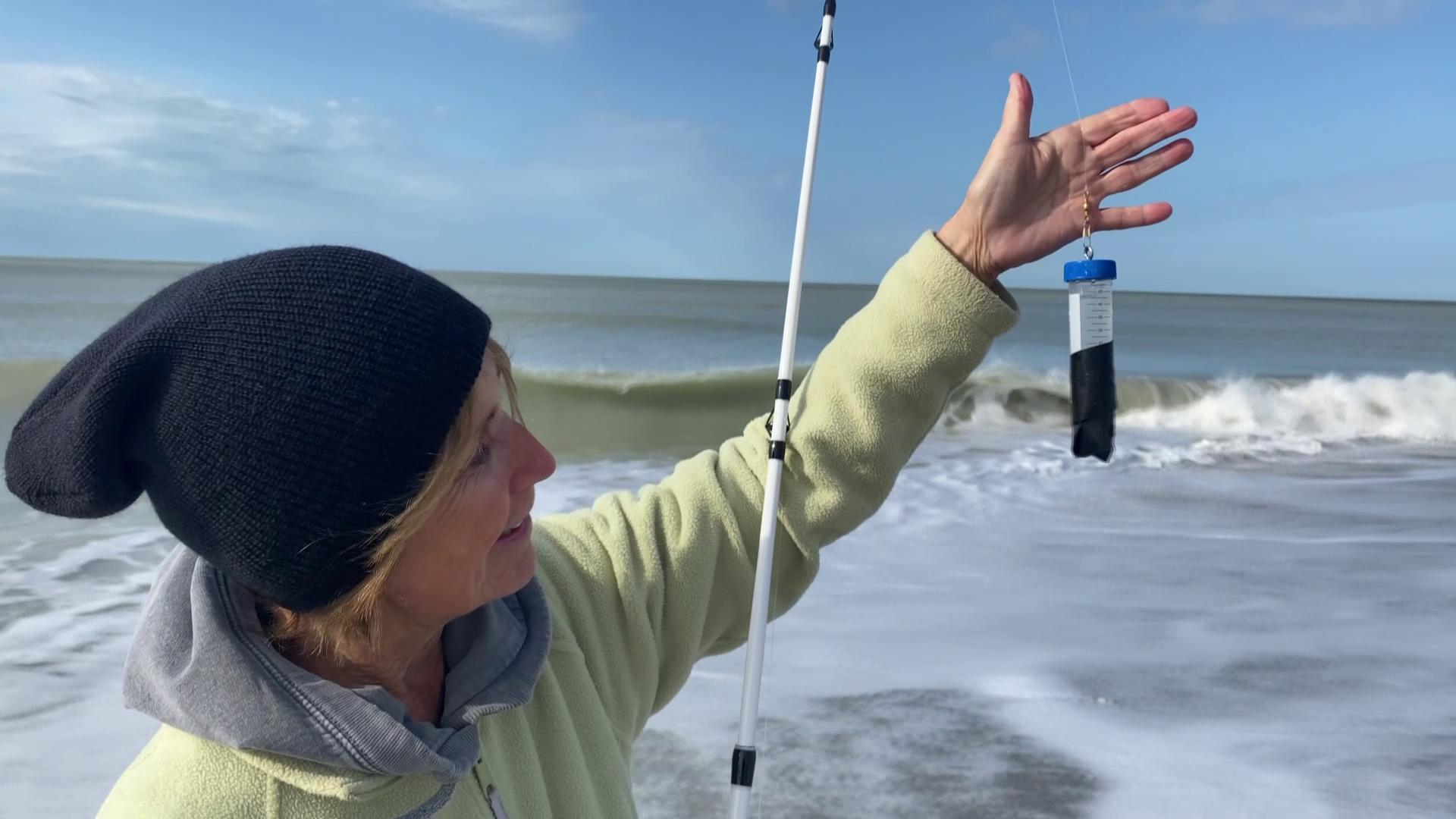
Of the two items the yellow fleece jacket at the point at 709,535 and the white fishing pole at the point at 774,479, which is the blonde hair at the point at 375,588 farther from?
the white fishing pole at the point at 774,479

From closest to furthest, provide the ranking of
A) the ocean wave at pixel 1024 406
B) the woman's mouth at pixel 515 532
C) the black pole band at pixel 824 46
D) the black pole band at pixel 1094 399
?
1. the woman's mouth at pixel 515 532
2. the black pole band at pixel 1094 399
3. the black pole band at pixel 824 46
4. the ocean wave at pixel 1024 406

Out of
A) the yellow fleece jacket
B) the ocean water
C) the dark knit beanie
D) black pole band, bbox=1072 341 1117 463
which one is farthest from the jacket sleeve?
the ocean water

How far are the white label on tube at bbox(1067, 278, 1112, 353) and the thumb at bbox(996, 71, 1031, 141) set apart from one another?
24cm

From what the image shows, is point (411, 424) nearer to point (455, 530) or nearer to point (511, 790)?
point (455, 530)

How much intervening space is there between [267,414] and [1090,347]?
1173mm

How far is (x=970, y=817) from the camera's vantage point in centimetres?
297

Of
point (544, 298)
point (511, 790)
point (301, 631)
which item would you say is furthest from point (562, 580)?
point (544, 298)

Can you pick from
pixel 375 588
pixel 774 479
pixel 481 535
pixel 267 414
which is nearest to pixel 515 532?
pixel 481 535

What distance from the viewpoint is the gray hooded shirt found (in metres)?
1.04

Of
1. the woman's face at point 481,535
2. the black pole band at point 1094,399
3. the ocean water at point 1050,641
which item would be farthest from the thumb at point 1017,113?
the ocean water at point 1050,641

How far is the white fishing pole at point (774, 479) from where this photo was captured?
5.32 ft

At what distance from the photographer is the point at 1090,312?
1.65 m

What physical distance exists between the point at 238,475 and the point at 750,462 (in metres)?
0.82

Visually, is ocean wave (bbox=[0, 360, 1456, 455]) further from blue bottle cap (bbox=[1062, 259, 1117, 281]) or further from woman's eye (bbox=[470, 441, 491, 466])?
woman's eye (bbox=[470, 441, 491, 466])
